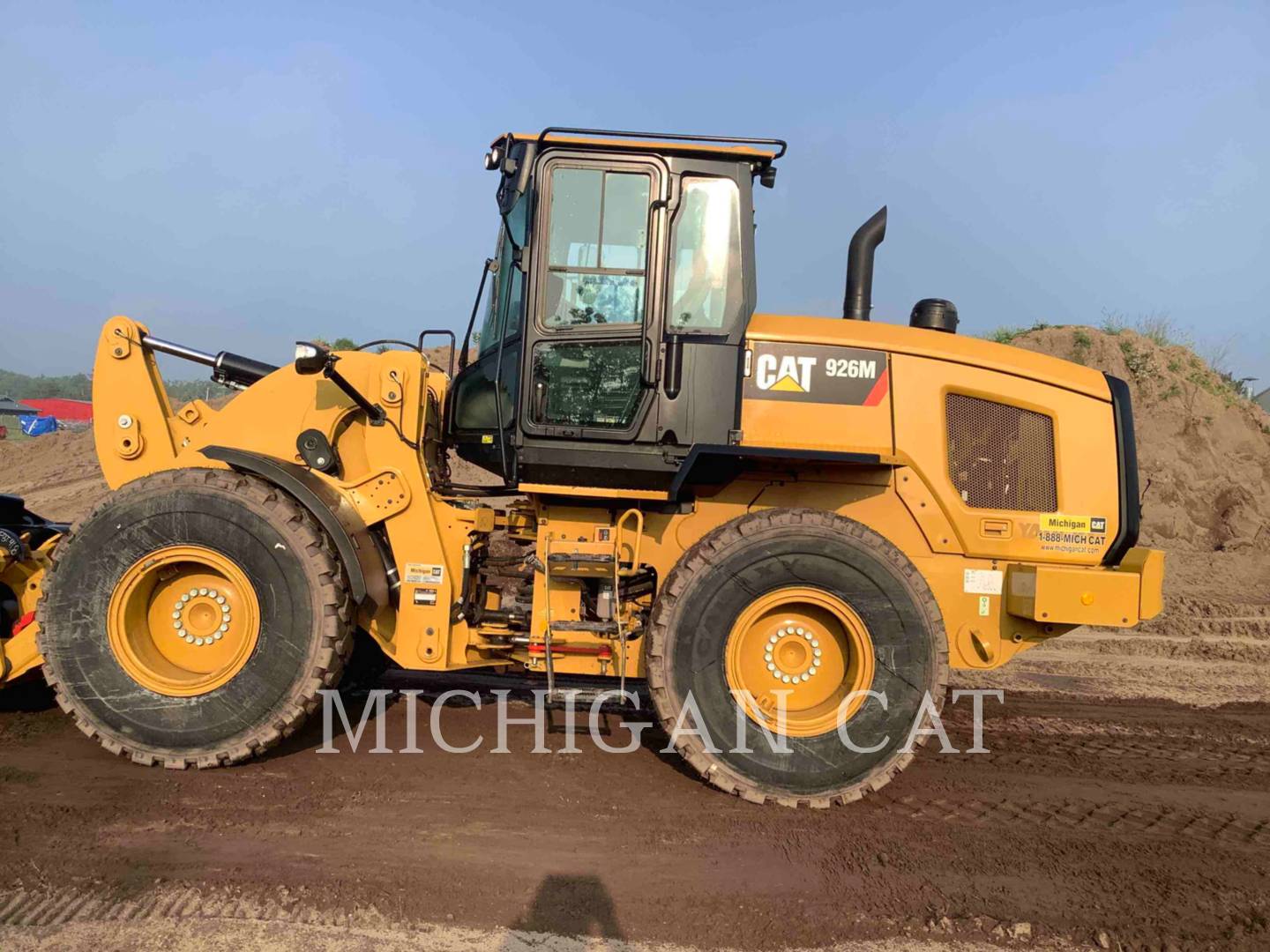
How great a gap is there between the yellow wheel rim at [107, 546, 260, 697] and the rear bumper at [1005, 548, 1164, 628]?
3.77 meters

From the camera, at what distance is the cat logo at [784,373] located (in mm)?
4180

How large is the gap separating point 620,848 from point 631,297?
2509 millimetres

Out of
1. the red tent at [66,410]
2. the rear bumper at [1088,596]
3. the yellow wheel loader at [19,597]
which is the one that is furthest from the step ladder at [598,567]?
the red tent at [66,410]

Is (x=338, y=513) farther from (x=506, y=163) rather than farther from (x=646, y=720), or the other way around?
(x=646, y=720)

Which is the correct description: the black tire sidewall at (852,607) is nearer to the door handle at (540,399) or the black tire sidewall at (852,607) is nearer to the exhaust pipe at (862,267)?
the door handle at (540,399)

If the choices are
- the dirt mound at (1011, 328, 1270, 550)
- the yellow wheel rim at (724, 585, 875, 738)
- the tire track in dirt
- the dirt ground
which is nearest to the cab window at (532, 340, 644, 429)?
the yellow wheel rim at (724, 585, 875, 738)

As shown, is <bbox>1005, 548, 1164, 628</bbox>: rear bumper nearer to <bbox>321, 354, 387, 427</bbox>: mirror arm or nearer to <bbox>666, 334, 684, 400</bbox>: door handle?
<bbox>666, 334, 684, 400</bbox>: door handle

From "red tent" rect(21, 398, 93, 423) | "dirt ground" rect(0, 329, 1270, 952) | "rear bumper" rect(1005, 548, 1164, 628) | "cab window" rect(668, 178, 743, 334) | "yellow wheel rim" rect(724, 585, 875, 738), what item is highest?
"red tent" rect(21, 398, 93, 423)

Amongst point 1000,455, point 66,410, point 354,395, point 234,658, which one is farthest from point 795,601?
point 66,410

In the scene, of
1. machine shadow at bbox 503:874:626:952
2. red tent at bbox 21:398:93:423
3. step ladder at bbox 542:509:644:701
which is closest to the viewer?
machine shadow at bbox 503:874:626:952

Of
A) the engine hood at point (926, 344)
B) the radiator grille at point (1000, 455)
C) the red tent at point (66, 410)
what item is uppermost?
the red tent at point (66, 410)

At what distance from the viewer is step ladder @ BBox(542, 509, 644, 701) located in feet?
13.7

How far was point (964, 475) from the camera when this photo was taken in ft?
14.2

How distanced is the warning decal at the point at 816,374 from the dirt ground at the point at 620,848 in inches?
78.4
